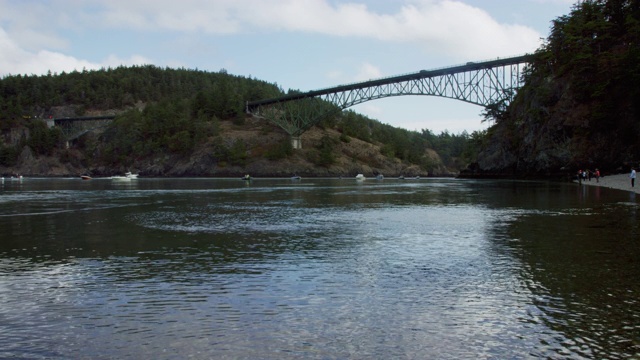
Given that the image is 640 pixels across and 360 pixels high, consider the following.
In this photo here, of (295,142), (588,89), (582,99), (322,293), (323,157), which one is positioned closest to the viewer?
(322,293)

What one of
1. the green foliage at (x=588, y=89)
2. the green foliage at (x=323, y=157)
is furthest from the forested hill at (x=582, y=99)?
the green foliage at (x=323, y=157)

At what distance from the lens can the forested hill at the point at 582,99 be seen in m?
78.8

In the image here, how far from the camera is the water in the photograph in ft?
29.2

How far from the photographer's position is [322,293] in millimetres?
12539

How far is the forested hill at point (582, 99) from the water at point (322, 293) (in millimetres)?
62128

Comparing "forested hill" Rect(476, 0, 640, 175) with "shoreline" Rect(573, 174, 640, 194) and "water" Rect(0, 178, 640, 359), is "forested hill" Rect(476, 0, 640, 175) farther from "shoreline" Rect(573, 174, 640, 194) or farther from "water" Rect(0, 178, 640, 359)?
"water" Rect(0, 178, 640, 359)

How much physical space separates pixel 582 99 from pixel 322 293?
3484 inches

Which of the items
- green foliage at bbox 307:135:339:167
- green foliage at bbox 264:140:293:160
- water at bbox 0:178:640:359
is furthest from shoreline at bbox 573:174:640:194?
green foliage at bbox 264:140:293:160

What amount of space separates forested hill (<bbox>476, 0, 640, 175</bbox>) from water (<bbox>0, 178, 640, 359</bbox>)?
62128mm

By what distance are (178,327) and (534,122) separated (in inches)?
4198

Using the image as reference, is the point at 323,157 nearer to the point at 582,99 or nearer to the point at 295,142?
the point at 295,142

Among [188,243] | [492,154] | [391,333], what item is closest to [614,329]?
[391,333]

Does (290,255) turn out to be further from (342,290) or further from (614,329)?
(614,329)

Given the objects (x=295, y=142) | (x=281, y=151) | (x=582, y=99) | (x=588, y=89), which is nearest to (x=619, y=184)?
(x=588, y=89)
